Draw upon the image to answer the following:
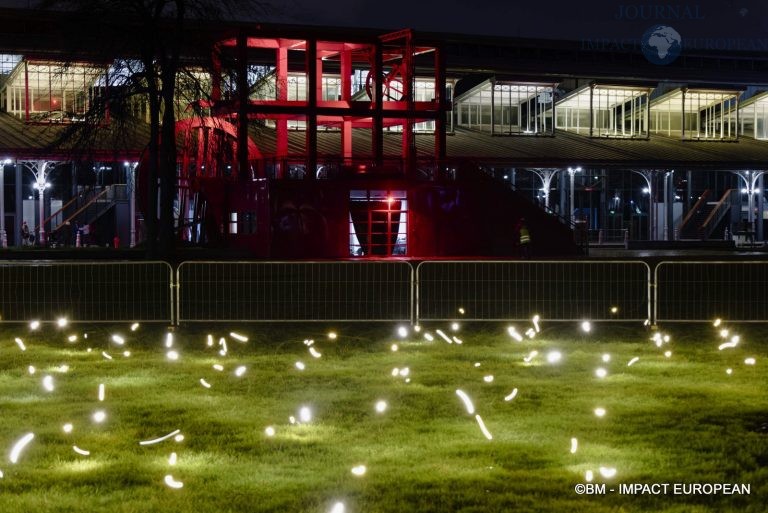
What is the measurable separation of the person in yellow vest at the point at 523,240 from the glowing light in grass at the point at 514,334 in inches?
847

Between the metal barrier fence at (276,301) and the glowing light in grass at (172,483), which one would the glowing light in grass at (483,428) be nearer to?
the glowing light in grass at (172,483)

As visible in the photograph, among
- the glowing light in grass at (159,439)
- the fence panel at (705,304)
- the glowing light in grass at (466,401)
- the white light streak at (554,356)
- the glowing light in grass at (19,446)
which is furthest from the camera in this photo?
the fence panel at (705,304)

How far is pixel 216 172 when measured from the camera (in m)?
43.9

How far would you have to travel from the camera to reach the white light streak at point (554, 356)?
45.7 feet

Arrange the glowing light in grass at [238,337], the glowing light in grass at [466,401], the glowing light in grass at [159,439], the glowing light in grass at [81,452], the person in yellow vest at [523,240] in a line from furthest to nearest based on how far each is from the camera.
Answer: the person in yellow vest at [523,240] → the glowing light in grass at [238,337] → the glowing light in grass at [466,401] → the glowing light in grass at [159,439] → the glowing light in grass at [81,452]

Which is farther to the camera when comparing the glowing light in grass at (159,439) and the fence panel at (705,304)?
the fence panel at (705,304)

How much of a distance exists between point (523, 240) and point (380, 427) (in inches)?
1176

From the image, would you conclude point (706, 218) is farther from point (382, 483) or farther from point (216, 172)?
point (382, 483)

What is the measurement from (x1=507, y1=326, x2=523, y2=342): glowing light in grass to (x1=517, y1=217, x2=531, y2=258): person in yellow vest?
2150cm

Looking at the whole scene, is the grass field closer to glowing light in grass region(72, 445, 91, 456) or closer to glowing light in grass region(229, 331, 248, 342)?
glowing light in grass region(72, 445, 91, 456)

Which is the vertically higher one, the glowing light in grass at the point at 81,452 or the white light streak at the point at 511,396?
the glowing light in grass at the point at 81,452

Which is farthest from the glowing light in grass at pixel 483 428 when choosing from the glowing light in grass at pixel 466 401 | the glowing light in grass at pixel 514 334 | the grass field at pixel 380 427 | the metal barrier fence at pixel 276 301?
the metal barrier fence at pixel 276 301

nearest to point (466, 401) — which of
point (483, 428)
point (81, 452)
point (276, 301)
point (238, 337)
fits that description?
point (483, 428)

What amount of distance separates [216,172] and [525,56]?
2725cm
